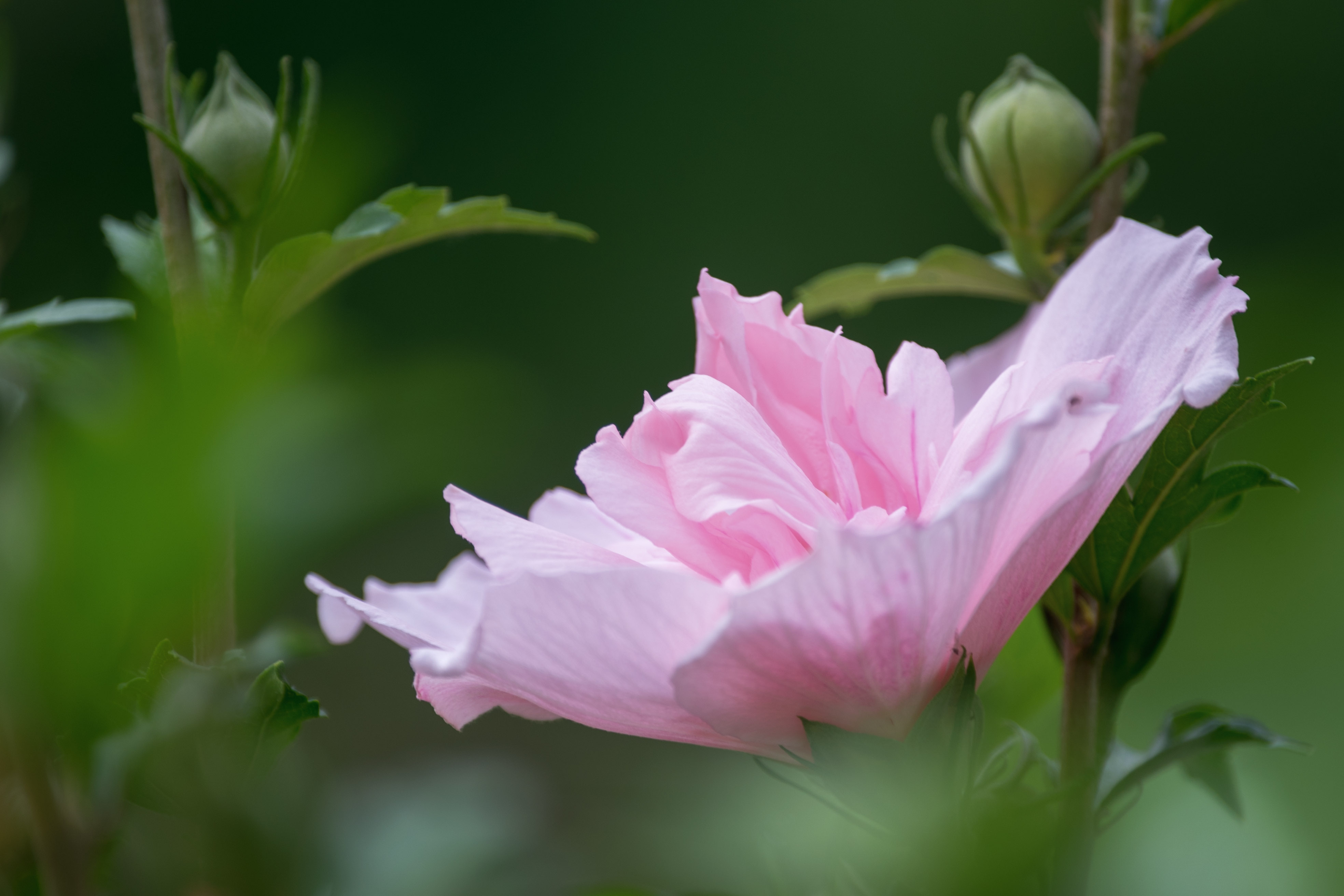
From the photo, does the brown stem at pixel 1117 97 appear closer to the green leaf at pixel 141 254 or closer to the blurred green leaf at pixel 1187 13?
the blurred green leaf at pixel 1187 13

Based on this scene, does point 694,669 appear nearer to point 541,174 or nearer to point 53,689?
point 53,689

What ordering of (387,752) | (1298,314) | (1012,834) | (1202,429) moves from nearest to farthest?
(1012,834)
(1202,429)
(1298,314)
(387,752)

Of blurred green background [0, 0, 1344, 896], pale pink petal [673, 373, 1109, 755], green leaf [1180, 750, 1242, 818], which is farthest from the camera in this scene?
blurred green background [0, 0, 1344, 896]

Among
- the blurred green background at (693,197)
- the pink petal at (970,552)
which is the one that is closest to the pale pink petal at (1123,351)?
the pink petal at (970,552)

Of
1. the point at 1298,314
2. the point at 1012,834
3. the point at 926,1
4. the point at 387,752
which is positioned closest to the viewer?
the point at 1012,834

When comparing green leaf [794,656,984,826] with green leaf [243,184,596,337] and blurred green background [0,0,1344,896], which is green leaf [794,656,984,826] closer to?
green leaf [243,184,596,337]

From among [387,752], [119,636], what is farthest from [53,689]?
[387,752]

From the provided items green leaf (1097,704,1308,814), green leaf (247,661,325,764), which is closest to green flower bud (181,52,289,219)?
green leaf (247,661,325,764)

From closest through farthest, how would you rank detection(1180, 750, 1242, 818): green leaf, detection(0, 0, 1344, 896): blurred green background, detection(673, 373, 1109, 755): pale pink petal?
detection(673, 373, 1109, 755): pale pink petal < detection(1180, 750, 1242, 818): green leaf < detection(0, 0, 1344, 896): blurred green background
